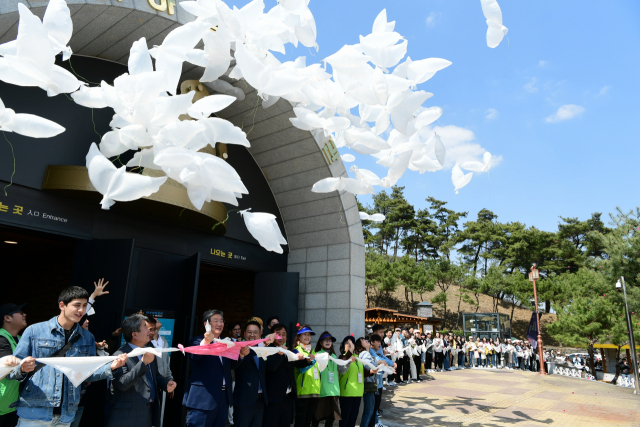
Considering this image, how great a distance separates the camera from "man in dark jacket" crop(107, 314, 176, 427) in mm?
3107

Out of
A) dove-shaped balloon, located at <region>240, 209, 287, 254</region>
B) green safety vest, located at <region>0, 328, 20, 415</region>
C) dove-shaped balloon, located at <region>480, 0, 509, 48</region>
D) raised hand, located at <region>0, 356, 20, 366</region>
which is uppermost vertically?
dove-shaped balloon, located at <region>480, 0, 509, 48</region>

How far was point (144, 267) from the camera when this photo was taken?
21.7 feet

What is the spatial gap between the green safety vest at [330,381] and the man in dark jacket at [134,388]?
7.46 ft

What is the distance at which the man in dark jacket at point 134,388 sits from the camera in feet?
10.2

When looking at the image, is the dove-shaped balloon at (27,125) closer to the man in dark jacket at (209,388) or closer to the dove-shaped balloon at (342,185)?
the dove-shaped balloon at (342,185)

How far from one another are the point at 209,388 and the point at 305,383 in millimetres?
1568

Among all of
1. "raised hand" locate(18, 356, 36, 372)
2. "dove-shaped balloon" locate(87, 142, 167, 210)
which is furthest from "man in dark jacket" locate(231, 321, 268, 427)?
"dove-shaped balloon" locate(87, 142, 167, 210)

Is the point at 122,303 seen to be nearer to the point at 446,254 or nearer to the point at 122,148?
the point at 122,148

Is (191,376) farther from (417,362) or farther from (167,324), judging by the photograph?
(417,362)

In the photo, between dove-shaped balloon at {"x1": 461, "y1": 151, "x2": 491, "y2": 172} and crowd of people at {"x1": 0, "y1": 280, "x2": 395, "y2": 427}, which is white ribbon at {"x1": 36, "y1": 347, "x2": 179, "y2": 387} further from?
dove-shaped balloon at {"x1": 461, "y1": 151, "x2": 491, "y2": 172}

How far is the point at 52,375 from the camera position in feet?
9.16

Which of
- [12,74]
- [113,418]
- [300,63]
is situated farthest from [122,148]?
[113,418]

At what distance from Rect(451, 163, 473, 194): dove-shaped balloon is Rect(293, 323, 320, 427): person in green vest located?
103 inches

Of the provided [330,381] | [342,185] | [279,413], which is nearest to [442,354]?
[330,381]
